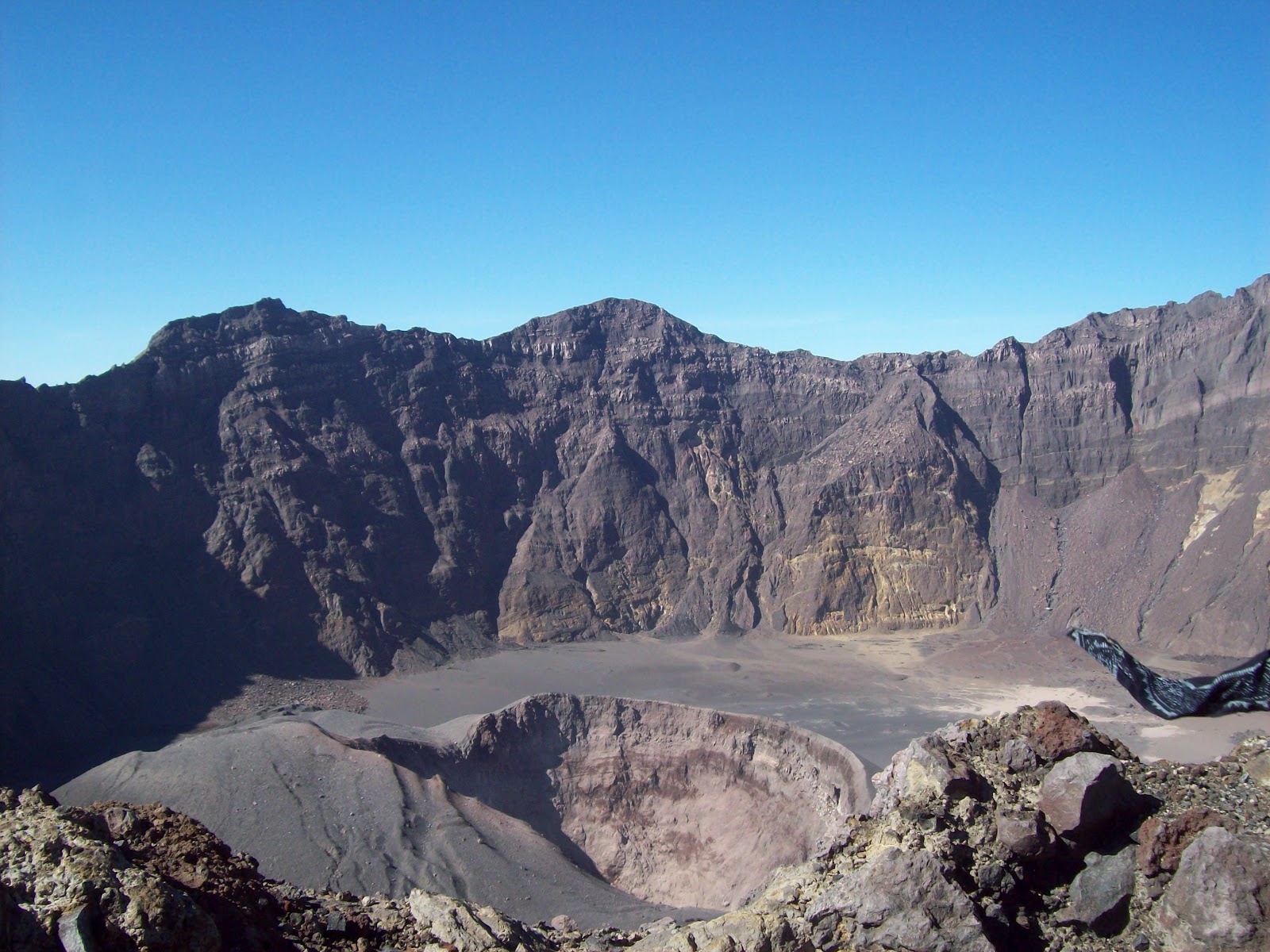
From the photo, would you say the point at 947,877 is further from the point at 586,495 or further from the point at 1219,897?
the point at 586,495

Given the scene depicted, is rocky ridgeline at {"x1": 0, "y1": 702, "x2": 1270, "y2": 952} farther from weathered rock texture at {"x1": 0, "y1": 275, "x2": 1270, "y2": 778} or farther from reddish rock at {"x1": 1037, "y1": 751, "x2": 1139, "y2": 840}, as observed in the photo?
weathered rock texture at {"x1": 0, "y1": 275, "x2": 1270, "y2": 778}

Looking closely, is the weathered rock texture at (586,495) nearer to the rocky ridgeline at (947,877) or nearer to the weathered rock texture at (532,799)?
the weathered rock texture at (532,799)

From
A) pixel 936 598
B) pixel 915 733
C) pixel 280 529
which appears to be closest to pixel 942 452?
pixel 936 598

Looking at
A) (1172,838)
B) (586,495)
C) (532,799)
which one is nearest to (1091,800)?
(1172,838)

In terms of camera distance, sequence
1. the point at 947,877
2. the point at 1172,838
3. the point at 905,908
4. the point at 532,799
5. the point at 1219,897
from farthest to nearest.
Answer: the point at 532,799 < the point at 947,877 < the point at 905,908 < the point at 1172,838 < the point at 1219,897

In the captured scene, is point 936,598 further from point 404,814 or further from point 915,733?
point 404,814

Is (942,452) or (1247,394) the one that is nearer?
(1247,394)

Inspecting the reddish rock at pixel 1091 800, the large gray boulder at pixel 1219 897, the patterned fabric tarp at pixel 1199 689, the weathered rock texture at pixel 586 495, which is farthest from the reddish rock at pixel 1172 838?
the weathered rock texture at pixel 586 495
